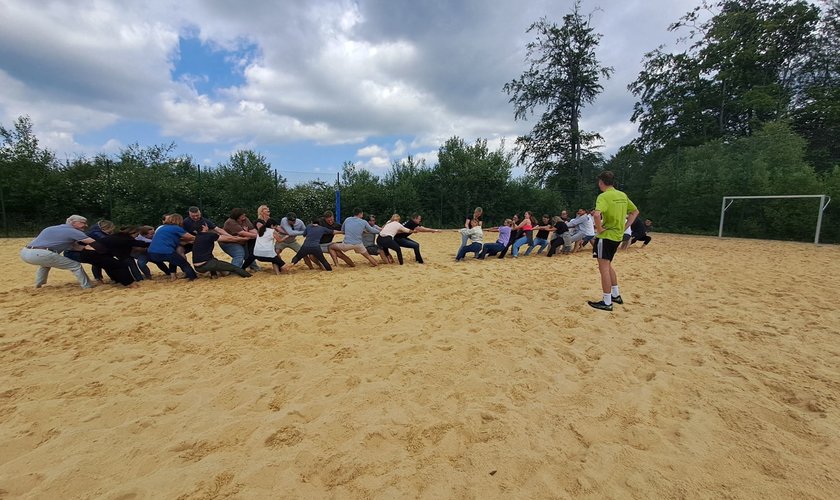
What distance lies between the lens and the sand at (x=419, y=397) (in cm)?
178

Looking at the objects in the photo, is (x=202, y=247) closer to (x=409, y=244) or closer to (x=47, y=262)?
(x=47, y=262)

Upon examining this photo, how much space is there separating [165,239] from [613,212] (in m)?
7.03

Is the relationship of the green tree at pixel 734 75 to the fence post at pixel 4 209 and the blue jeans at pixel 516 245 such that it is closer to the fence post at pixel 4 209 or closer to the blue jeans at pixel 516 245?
the blue jeans at pixel 516 245

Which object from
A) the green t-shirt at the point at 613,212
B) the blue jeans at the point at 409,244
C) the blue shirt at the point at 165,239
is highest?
the green t-shirt at the point at 613,212

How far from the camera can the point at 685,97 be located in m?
25.3

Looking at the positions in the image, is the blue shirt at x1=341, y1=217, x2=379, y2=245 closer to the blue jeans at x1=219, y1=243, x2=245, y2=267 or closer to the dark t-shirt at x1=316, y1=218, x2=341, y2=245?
the dark t-shirt at x1=316, y1=218, x2=341, y2=245

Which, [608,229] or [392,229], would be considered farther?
[392,229]

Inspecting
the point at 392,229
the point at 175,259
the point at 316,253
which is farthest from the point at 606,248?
the point at 175,259

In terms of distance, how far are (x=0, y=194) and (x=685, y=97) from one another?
3619cm

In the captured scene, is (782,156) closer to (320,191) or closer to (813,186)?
(813,186)

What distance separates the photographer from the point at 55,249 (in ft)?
18.8

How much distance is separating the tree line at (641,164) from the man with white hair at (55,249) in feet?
29.6

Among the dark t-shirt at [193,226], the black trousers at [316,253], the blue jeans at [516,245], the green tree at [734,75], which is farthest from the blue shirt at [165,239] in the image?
the green tree at [734,75]

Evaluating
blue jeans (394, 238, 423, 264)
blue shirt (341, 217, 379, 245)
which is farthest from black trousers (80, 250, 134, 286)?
blue jeans (394, 238, 423, 264)
